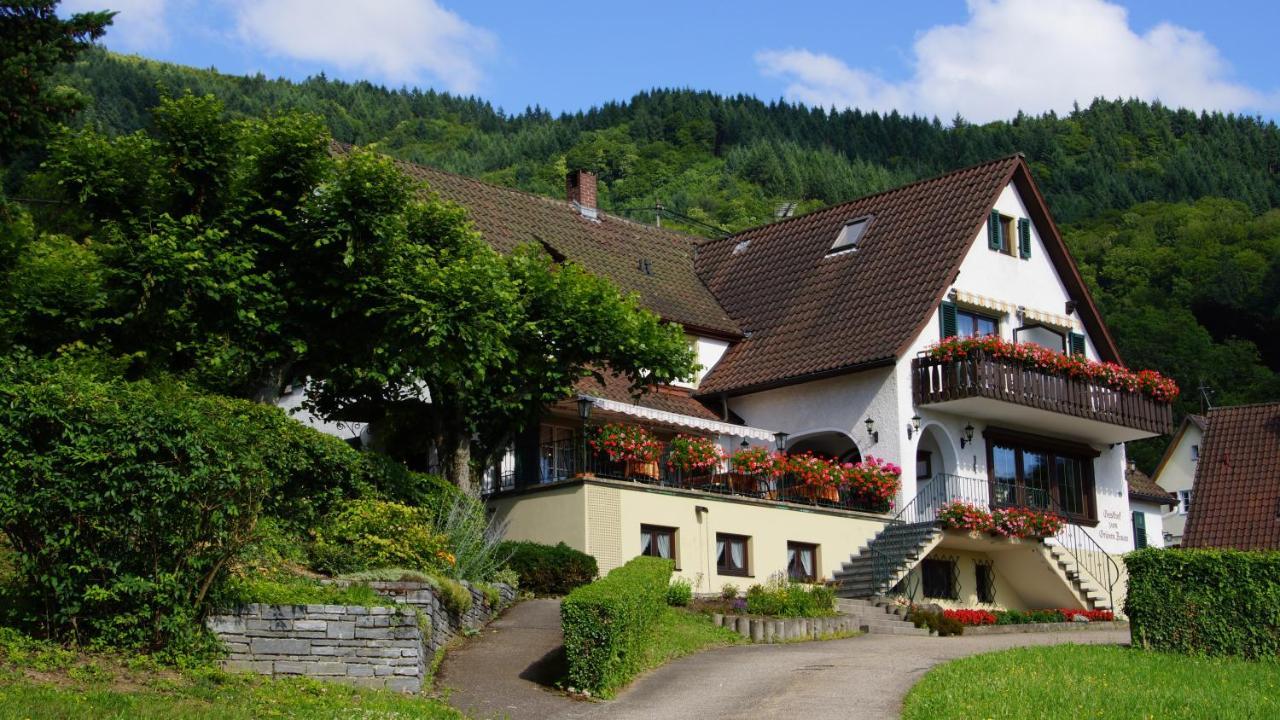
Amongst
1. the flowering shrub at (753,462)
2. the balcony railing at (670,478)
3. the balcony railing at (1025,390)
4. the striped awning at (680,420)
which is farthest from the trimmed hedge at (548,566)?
the balcony railing at (1025,390)

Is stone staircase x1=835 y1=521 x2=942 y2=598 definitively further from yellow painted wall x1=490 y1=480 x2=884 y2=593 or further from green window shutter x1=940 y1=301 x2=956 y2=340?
green window shutter x1=940 y1=301 x2=956 y2=340

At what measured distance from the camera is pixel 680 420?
31.1 meters

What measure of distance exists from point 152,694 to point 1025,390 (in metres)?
23.2

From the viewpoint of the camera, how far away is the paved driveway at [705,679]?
17141 mm

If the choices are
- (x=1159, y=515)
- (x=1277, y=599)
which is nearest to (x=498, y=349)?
(x=1277, y=599)

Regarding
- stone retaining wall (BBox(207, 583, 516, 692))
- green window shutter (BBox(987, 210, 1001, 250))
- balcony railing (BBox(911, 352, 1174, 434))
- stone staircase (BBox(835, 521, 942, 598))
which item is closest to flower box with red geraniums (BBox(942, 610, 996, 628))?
stone staircase (BBox(835, 521, 942, 598))

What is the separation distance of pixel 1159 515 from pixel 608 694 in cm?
3520

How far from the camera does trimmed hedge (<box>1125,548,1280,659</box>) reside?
21.3 meters

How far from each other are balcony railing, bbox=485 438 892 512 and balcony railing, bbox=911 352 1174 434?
2.97 meters

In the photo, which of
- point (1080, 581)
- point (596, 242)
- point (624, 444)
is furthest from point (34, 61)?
point (1080, 581)

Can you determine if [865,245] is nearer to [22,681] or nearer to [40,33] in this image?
[40,33]

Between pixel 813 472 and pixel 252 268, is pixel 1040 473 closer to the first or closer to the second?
pixel 813 472

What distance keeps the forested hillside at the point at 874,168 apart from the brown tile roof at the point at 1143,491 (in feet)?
109

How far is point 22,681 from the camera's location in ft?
47.4
